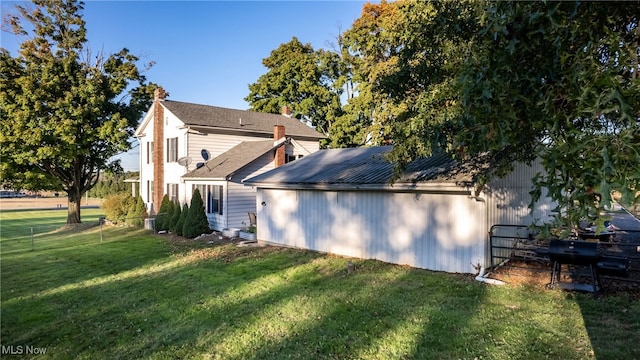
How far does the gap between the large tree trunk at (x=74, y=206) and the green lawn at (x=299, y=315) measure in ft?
49.9

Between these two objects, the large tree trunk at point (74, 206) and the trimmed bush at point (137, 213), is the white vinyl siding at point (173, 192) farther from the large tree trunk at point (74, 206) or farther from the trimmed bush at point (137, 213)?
the large tree trunk at point (74, 206)

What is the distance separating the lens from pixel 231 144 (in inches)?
879

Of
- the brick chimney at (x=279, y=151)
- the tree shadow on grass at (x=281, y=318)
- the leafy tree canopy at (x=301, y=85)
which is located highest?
the leafy tree canopy at (x=301, y=85)

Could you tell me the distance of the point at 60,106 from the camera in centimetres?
2208

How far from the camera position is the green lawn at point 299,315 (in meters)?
5.34

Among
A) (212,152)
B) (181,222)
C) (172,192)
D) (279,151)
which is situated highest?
(212,152)

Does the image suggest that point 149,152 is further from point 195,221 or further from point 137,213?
point 195,221

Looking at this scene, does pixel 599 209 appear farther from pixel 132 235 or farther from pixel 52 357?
pixel 132 235
